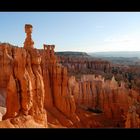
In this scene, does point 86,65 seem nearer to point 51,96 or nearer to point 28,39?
point 51,96

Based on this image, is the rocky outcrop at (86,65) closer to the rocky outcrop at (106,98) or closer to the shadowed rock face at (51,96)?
the shadowed rock face at (51,96)

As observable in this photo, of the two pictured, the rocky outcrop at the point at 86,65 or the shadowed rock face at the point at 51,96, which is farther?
the rocky outcrop at the point at 86,65

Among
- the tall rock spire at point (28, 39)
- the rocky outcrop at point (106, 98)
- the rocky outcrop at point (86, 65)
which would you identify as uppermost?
the tall rock spire at point (28, 39)

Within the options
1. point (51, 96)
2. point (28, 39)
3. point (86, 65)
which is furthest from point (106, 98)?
point (86, 65)

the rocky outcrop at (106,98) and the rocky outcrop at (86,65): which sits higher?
the rocky outcrop at (86,65)

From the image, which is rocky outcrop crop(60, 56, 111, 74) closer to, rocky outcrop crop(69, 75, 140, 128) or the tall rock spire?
rocky outcrop crop(69, 75, 140, 128)

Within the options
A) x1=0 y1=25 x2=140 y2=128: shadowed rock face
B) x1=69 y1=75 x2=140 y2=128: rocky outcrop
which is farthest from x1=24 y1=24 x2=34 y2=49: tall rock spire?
x1=69 y1=75 x2=140 y2=128: rocky outcrop

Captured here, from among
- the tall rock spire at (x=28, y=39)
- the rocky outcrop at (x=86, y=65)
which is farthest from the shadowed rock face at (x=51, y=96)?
the rocky outcrop at (x=86, y=65)

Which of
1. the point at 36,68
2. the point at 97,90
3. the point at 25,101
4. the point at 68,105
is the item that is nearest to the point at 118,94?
the point at 97,90

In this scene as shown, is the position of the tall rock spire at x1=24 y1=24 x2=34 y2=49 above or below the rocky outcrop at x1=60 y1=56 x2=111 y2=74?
above
